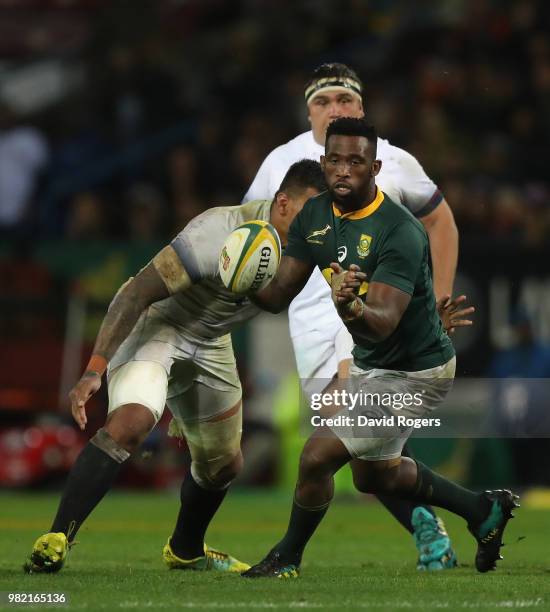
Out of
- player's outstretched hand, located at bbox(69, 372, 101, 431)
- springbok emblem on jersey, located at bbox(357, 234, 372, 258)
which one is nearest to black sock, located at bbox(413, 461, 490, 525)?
springbok emblem on jersey, located at bbox(357, 234, 372, 258)

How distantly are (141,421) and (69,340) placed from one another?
26.6 ft

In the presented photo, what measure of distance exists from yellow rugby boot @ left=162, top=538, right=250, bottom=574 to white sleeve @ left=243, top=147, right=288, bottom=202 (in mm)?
1817

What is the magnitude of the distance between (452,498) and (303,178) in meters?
1.63

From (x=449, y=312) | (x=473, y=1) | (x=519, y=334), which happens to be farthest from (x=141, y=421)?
(x=473, y=1)

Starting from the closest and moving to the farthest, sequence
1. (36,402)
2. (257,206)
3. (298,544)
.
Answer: (298,544), (257,206), (36,402)

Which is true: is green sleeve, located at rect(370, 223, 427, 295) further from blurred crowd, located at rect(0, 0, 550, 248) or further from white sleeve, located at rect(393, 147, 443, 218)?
blurred crowd, located at rect(0, 0, 550, 248)

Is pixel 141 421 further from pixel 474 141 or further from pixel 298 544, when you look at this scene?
pixel 474 141

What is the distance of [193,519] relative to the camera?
24.7 ft

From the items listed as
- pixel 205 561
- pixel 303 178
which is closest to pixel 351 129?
pixel 303 178

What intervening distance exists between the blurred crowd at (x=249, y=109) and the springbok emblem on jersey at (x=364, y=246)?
7.94m

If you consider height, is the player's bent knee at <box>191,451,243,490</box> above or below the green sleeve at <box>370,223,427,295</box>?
below

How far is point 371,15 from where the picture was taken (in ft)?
58.1

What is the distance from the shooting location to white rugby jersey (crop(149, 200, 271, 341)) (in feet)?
22.6

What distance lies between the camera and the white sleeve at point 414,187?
25.5 ft
